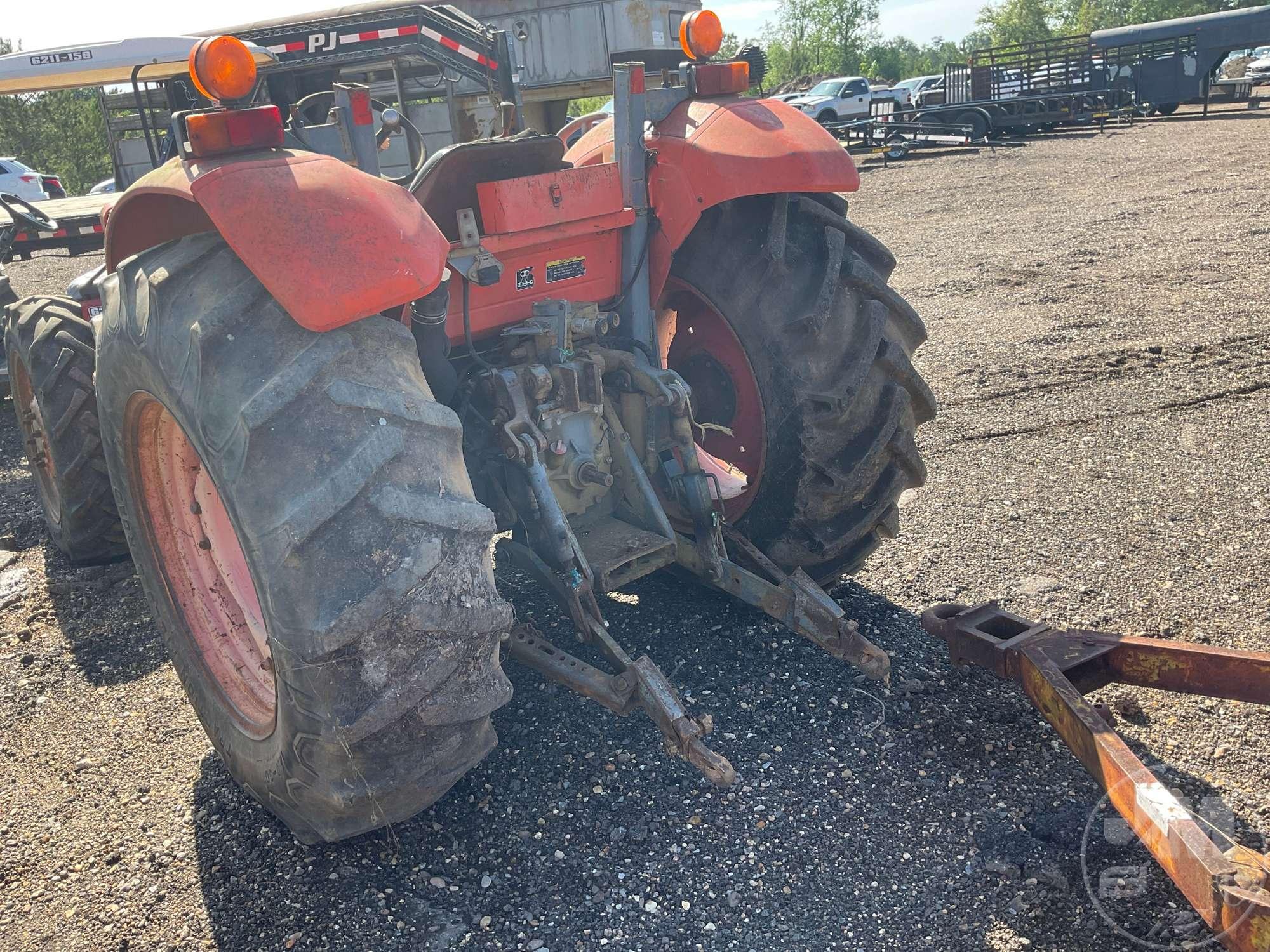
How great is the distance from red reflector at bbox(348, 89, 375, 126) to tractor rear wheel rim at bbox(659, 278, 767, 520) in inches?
42.9

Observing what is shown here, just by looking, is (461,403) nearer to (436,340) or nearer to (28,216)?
(436,340)

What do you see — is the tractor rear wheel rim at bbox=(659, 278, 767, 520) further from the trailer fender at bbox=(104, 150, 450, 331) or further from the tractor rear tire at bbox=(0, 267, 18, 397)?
the tractor rear tire at bbox=(0, 267, 18, 397)

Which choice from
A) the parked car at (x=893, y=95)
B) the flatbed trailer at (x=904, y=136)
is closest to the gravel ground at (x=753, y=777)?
the flatbed trailer at (x=904, y=136)

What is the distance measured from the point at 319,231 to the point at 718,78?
69.0 inches

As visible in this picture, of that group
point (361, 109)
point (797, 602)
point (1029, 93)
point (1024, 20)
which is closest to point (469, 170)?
point (361, 109)

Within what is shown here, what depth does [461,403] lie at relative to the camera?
2.96 m

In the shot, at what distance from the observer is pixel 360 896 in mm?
2416

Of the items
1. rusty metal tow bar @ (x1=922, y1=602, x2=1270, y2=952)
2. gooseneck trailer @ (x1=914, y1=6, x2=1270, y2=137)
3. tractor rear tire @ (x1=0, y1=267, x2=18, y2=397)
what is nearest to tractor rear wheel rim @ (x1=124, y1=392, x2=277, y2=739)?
rusty metal tow bar @ (x1=922, y1=602, x2=1270, y2=952)

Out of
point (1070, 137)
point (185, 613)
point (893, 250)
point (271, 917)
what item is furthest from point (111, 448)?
point (1070, 137)

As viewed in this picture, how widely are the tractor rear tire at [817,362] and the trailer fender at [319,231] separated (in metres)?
1.18

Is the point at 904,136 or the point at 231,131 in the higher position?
the point at 231,131

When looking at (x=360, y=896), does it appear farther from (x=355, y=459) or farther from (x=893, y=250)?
(x=893, y=250)

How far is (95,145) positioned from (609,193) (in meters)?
40.5

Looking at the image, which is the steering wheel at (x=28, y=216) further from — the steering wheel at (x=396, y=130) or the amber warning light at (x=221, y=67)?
the amber warning light at (x=221, y=67)
